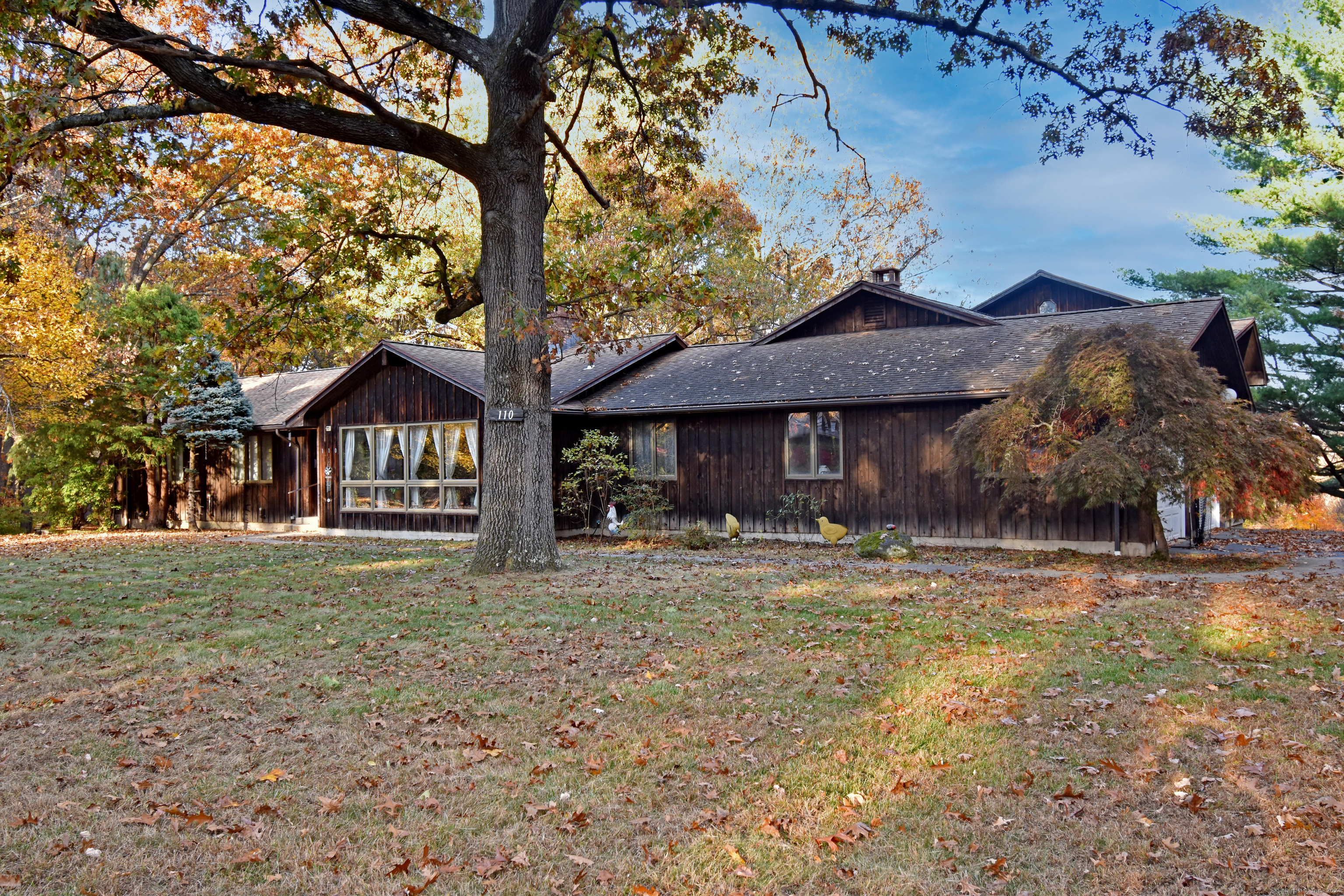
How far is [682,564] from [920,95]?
67.5 feet

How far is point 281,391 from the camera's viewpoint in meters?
26.8

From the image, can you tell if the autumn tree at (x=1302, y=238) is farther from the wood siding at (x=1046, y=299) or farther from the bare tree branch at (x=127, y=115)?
the bare tree branch at (x=127, y=115)

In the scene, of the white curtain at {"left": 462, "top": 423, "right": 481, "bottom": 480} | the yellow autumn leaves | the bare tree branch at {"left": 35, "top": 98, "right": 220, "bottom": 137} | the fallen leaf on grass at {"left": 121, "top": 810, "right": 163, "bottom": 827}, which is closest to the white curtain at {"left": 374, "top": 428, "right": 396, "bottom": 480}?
the white curtain at {"left": 462, "top": 423, "right": 481, "bottom": 480}

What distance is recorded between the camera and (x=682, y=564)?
43.4 ft

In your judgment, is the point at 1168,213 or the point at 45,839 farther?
the point at 1168,213

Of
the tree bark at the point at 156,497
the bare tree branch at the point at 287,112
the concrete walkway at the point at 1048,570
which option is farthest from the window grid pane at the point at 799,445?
the tree bark at the point at 156,497

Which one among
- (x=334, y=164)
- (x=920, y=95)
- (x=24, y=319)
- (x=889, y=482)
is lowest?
(x=889, y=482)

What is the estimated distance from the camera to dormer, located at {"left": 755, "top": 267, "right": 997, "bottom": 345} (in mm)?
19562

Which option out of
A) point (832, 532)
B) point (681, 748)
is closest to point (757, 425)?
point (832, 532)

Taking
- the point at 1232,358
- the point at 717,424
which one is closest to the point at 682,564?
the point at 717,424

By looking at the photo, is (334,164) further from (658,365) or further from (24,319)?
(658,365)

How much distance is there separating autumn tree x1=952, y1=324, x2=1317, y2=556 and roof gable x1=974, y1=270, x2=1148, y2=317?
13721mm

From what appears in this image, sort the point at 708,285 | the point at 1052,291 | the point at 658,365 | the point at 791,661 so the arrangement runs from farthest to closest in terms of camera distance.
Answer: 1. the point at 1052,291
2. the point at 658,365
3. the point at 708,285
4. the point at 791,661

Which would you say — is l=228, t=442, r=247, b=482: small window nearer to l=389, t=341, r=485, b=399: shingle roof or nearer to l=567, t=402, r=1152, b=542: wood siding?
l=389, t=341, r=485, b=399: shingle roof
